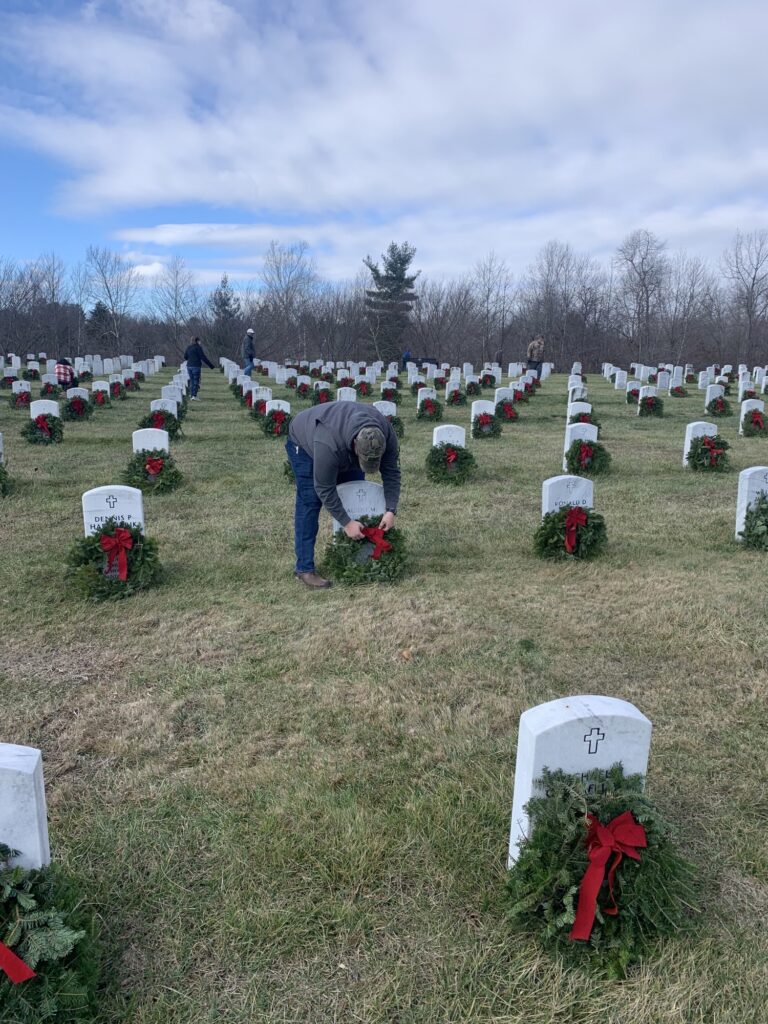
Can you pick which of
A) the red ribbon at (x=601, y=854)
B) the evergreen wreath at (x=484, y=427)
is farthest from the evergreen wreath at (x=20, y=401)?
the red ribbon at (x=601, y=854)

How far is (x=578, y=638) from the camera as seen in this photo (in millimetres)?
4816

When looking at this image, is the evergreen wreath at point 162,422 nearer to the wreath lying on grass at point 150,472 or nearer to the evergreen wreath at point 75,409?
the evergreen wreath at point 75,409

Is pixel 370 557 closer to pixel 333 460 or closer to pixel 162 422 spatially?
pixel 333 460

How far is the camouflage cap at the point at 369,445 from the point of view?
465 centimetres

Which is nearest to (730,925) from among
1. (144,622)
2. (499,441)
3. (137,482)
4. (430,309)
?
(144,622)

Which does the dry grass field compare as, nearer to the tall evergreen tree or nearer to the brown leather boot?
the brown leather boot

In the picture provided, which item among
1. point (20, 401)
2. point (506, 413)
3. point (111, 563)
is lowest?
point (111, 563)

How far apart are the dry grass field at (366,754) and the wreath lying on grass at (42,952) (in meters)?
0.16

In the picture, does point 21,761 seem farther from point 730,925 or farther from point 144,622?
point 144,622

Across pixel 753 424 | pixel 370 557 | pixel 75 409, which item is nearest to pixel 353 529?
pixel 370 557

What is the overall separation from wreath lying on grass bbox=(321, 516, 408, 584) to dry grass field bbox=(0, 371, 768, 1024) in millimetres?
254

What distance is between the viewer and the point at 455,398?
19594mm

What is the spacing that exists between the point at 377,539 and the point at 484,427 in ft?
27.5

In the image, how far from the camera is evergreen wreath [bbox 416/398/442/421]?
1597cm
